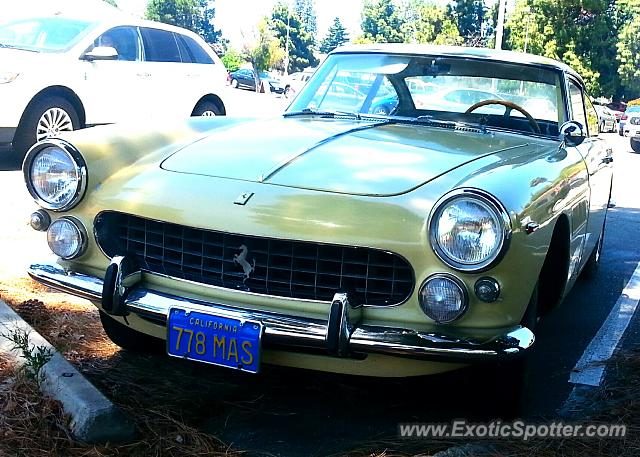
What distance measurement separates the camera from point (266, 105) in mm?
12984

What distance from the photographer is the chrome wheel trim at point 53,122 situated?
25.5ft

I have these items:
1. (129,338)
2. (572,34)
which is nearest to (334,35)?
(572,34)

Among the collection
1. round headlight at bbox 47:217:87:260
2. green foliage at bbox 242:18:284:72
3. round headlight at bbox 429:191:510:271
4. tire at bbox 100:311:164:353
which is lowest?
green foliage at bbox 242:18:284:72

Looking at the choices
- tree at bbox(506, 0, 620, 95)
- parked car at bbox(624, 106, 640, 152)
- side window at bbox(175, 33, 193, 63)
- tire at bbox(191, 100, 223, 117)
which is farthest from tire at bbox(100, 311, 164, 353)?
tree at bbox(506, 0, 620, 95)

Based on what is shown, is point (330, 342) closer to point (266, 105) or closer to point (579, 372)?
point (579, 372)

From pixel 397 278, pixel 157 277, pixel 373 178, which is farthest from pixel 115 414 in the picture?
pixel 373 178

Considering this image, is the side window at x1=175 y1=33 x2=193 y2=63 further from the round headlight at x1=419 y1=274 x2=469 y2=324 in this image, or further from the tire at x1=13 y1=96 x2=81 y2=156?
the round headlight at x1=419 y1=274 x2=469 y2=324

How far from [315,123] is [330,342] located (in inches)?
62.2

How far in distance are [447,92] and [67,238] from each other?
216 centimetres

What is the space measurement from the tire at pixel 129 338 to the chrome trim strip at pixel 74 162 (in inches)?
22.2

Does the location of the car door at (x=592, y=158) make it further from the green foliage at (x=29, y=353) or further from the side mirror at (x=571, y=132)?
the green foliage at (x=29, y=353)

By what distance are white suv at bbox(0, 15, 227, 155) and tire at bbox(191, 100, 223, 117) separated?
0.02m

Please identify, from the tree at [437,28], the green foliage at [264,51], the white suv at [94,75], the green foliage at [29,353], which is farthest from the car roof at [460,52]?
the green foliage at [264,51]

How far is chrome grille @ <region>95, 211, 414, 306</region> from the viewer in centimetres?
262
